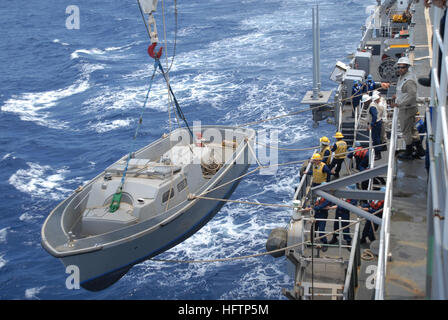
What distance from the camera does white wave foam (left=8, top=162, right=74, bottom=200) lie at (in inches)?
1000

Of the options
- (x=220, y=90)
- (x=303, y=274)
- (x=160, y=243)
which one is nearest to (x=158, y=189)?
(x=160, y=243)

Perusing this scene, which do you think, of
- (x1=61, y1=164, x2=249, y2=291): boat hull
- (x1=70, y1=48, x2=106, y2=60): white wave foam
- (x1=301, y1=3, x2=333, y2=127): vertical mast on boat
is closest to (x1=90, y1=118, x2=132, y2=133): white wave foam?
(x1=301, y1=3, x2=333, y2=127): vertical mast on boat

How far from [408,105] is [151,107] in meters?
27.6

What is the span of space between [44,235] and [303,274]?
714 centimetres

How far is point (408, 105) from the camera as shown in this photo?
10508mm

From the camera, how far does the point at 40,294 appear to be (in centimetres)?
1873

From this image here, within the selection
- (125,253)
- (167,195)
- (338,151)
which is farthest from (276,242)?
(167,195)

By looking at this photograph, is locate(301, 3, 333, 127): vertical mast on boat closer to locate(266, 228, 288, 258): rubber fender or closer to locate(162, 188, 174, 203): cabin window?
locate(162, 188, 174, 203): cabin window

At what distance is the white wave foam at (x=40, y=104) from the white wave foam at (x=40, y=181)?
20.7ft

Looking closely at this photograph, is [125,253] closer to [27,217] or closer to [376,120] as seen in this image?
[376,120]

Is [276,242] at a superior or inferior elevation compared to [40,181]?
superior

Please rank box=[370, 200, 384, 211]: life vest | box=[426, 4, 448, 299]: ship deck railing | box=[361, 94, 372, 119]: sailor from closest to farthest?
box=[426, 4, 448, 299]: ship deck railing < box=[370, 200, 384, 211]: life vest < box=[361, 94, 372, 119]: sailor

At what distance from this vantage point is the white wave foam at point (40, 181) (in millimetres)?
25406

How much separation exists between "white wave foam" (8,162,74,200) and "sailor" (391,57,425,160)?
18484mm
